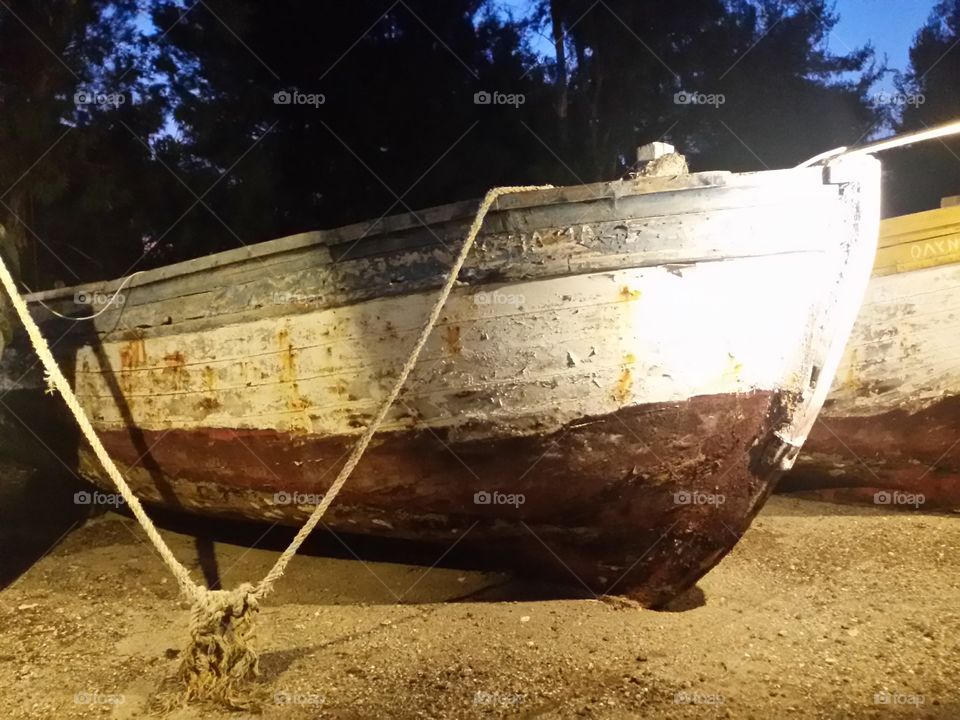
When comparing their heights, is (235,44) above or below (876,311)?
above

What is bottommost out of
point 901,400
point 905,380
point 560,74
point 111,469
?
point 901,400

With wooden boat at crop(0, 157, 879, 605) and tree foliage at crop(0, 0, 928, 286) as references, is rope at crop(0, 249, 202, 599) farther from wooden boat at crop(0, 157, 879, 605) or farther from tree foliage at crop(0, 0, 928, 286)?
tree foliage at crop(0, 0, 928, 286)

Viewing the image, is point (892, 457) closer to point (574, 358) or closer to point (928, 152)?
point (574, 358)

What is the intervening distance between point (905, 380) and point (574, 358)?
11.1 feet

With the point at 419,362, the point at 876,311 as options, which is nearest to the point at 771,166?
the point at 876,311

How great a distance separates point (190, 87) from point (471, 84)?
4.02m

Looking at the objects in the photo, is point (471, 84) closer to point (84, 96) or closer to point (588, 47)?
point (588, 47)

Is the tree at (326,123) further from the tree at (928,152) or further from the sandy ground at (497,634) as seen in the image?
the tree at (928,152)

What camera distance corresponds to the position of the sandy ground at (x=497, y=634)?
2.67 metres

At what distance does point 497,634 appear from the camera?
3.24 metres

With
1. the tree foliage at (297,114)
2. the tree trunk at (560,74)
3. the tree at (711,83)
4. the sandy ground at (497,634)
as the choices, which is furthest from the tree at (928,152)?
the sandy ground at (497,634)

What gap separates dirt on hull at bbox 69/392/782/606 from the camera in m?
3.31

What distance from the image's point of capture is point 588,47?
12.9 meters

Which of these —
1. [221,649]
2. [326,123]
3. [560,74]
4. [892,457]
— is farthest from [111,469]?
[560,74]
